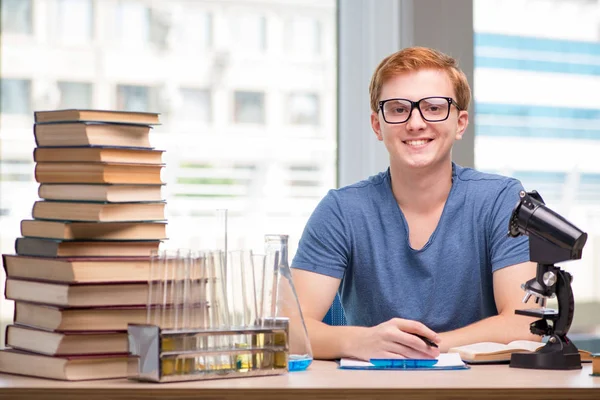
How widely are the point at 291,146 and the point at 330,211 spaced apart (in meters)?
3.92

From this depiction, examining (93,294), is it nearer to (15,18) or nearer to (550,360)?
(550,360)

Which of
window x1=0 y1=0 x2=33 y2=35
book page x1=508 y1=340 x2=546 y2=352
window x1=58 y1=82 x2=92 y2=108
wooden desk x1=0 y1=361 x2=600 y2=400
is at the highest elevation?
window x1=0 y1=0 x2=33 y2=35

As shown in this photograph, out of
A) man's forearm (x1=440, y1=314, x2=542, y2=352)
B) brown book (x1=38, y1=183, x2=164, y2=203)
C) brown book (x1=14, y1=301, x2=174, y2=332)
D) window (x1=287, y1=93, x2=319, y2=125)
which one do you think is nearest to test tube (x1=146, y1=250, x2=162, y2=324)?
brown book (x1=14, y1=301, x2=174, y2=332)

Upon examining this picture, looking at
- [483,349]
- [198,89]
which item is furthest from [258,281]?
[198,89]

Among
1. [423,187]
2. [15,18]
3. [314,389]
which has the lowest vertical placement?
[314,389]

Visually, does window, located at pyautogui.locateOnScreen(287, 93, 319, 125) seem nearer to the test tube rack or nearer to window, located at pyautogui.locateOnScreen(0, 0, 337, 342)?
window, located at pyautogui.locateOnScreen(0, 0, 337, 342)

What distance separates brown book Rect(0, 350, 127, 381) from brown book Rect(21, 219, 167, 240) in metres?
0.19

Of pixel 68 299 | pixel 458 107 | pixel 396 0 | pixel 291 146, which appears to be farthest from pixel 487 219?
pixel 291 146

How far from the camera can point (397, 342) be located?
145cm

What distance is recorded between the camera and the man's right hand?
143 cm

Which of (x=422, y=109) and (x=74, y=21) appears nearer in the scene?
(x=422, y=109)

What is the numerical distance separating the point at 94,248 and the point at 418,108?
955mm

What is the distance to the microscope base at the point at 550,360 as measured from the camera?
142cm

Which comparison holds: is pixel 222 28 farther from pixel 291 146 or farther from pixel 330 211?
pixel 330 211
